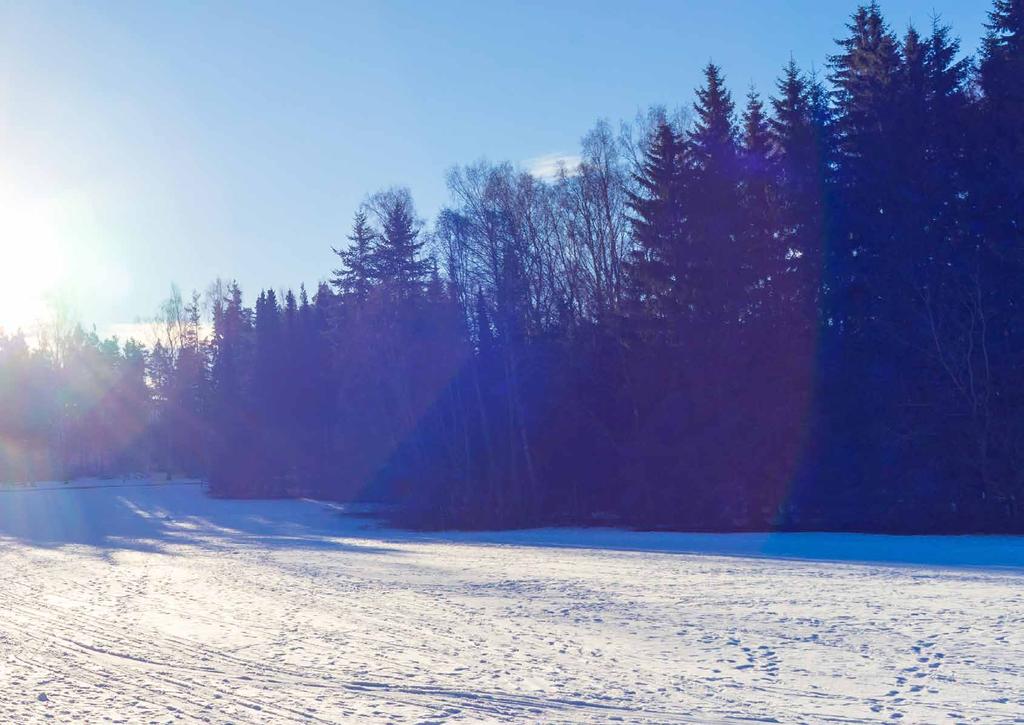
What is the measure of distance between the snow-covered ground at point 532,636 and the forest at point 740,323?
6215 millimetres

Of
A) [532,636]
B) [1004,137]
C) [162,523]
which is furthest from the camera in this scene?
[162,523]

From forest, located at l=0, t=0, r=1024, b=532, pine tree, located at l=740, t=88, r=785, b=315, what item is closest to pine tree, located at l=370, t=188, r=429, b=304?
forest, located at l=0, t=0, r=1024, b=532

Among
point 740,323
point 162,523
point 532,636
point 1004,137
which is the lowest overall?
point 532,636

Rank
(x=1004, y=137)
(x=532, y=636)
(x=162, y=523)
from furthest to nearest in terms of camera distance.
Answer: (x=162, y=523) → (x=1004, y=137) → (x=532, y=636)

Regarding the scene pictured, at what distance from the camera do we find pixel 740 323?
32.7 metres

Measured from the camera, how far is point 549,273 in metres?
40.6

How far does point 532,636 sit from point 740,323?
2279 centimetres

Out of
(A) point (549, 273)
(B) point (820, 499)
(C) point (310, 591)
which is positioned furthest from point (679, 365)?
(C) point (310, 591)

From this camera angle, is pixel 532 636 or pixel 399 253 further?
pixel 399 253

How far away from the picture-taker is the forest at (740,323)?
89.1ft

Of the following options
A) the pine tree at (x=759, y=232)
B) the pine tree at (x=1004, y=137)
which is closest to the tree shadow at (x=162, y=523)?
the pine tree at (x=759, y=232)

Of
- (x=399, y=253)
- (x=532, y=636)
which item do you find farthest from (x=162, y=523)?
(x=532, y=636)

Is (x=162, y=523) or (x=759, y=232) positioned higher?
(x=759, y=232)

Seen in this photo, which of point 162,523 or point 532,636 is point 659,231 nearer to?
point 162,523
